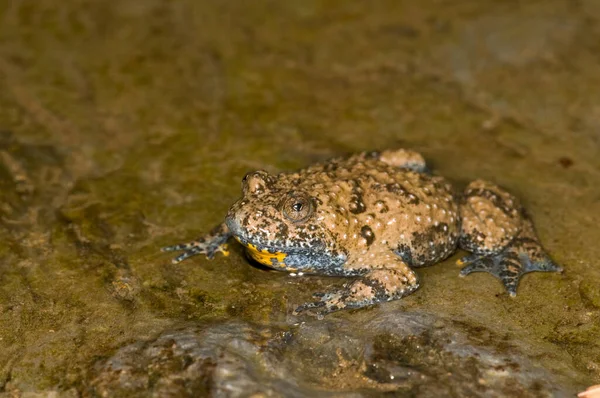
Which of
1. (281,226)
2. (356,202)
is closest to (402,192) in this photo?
(356,202)

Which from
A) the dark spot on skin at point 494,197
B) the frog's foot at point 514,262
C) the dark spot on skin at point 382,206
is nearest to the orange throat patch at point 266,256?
the dark spot on skin at point 382,206

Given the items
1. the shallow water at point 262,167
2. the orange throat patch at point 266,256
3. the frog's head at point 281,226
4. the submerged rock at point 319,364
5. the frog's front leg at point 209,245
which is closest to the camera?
the submerged rock at point 319,364

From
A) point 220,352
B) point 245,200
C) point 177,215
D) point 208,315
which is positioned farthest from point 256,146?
point 220,352

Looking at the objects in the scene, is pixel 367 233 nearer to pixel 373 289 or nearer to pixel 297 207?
pixel 373 289

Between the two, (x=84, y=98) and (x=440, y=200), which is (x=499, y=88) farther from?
(x=84, y=98)

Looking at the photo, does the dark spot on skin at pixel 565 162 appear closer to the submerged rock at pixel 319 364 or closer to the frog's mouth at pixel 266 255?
the submerged rock at pixel 319 364

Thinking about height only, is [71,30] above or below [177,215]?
above
